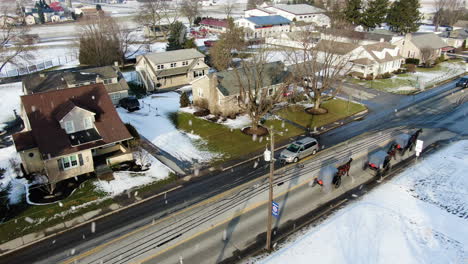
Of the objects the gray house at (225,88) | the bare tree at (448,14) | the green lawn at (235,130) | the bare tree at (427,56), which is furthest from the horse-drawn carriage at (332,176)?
the bare tree at (448,14)

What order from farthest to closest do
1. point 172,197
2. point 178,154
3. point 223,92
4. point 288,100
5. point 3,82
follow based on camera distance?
point 3,82 < point 288,100 < point 223,92 < point 178,154 < point 172,197

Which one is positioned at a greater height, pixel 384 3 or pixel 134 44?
pixel 384 3

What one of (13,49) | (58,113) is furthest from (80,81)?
(13,49)

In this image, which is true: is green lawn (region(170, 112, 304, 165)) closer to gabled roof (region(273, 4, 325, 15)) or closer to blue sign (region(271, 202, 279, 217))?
blue sign (region(271, 202, 279, 217))

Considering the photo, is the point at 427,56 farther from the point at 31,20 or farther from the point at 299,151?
the point at 31,20

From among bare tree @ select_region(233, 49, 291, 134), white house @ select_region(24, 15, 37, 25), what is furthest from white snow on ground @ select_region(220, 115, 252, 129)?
white house @ select_region(24, 15, 37, 25)

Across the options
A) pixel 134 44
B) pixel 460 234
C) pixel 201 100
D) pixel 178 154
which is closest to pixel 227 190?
pixel 178 154

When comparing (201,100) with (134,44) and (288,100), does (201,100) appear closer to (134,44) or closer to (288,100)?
(288,100)
